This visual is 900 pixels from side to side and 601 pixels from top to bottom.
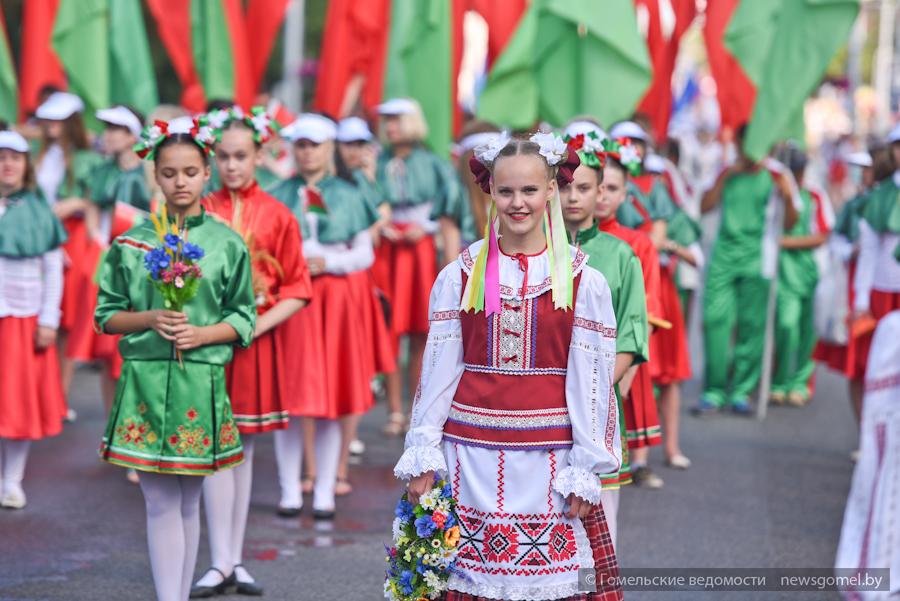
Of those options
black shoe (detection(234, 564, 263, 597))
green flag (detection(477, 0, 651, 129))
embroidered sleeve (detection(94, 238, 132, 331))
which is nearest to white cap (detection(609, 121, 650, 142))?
green flag (detection(477, 0, 651, 129))

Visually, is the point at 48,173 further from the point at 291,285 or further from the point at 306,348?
the point at 291,285

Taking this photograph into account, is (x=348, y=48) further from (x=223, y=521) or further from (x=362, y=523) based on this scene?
(x=223, y=521)

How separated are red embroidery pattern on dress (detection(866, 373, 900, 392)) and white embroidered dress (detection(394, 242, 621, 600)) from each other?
2.71 feet

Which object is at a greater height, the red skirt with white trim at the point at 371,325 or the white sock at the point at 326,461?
the red skirt with white trim at the point at 371,325

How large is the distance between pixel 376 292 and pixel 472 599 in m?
4.50

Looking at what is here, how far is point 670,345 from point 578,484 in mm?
5157

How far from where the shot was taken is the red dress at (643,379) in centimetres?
629

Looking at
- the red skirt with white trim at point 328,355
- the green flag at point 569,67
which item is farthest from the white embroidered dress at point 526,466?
the green flag at point 569,67

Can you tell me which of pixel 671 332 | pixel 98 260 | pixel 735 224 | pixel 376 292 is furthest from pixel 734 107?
pixel 98 260

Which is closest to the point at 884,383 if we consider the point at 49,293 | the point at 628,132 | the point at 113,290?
the point at 113,290

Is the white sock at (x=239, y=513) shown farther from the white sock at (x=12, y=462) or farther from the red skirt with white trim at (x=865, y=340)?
the red skirt with white trim at (x=865, y=340)

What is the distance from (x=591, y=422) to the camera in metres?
4.48

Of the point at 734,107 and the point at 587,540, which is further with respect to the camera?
the point at 734,107

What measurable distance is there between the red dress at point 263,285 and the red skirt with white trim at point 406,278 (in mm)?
3922
